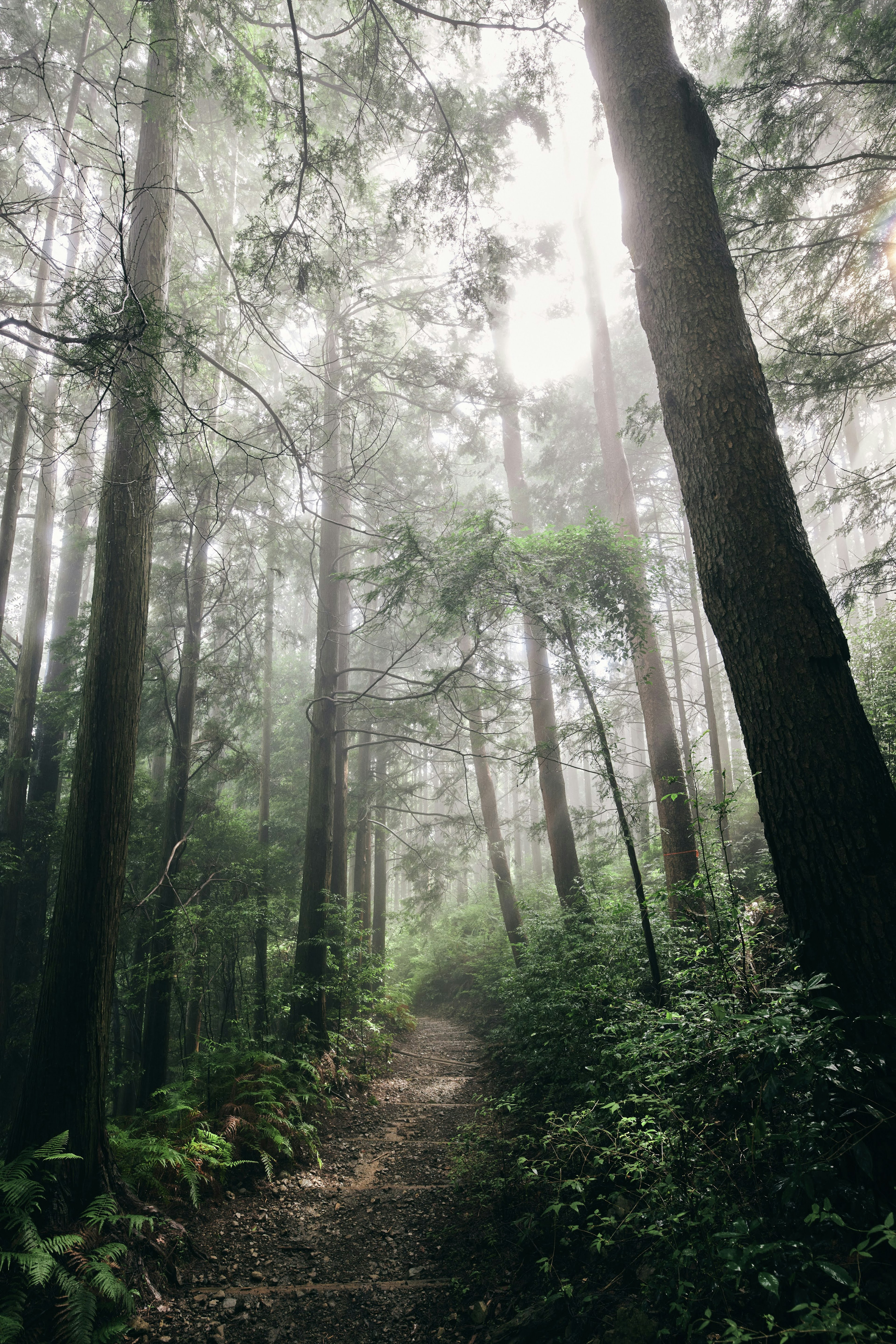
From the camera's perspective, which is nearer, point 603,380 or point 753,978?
point 753,978

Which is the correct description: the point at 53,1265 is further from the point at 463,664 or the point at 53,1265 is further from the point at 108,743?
the point at 463,664

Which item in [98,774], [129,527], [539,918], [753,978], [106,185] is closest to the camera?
[753,978]

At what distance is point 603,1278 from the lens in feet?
9.44

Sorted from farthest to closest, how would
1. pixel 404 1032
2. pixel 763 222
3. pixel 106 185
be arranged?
pixel 106 185, pixel 404 1032, pixel 763 222

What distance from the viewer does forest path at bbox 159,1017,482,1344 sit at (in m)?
3.29

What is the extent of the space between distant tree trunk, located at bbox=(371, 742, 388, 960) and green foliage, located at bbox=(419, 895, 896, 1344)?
34.0 feet

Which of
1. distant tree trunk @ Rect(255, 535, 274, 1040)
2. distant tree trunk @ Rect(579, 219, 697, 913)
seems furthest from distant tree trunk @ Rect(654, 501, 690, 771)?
distant tree trunk @ Rect(255, 535, 274, 1040)

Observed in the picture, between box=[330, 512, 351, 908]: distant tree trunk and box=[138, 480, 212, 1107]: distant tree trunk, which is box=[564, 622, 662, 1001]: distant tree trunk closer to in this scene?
box=[138, 480, 212, 1107]: distant tree trunk

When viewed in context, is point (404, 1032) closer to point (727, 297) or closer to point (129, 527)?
point (129, 527)

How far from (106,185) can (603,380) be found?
11928 millimetres

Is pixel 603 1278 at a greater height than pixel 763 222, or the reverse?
pixel 763 222

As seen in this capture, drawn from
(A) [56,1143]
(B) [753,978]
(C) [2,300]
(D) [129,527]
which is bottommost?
(A) [56,1143]

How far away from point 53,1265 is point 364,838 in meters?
11.9

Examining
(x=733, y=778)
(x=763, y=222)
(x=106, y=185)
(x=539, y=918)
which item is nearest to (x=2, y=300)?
(x=763, y=222)
